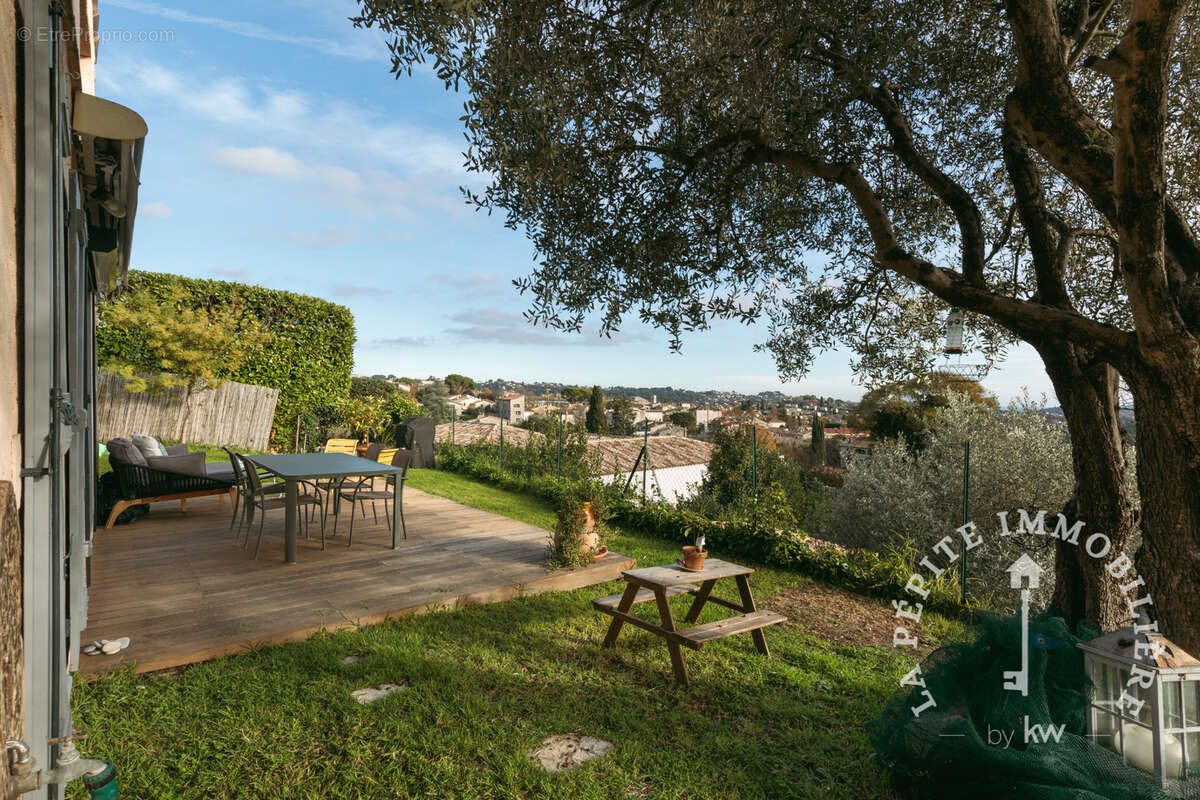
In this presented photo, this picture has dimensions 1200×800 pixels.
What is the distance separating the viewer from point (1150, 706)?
83.0 inches

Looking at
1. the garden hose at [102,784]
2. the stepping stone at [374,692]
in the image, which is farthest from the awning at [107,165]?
the stepping stone at [374,692]

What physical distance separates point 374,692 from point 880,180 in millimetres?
5232

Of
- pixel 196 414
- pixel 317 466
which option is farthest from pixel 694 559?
pixel 196 414

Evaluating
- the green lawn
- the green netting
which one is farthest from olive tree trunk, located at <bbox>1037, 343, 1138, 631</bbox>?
the green lawn

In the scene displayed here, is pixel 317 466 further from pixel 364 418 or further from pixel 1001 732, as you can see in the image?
pixel 364 418

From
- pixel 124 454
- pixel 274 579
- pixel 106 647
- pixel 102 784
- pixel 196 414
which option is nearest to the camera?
pixel 102 784

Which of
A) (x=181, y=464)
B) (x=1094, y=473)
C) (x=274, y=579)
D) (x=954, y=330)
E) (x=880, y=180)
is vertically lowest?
(x=274, y=579)

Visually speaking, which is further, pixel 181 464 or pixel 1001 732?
pixel 181 464

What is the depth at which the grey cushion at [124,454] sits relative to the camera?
262 inches

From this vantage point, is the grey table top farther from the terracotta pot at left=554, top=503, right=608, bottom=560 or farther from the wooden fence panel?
the wooden fence panel

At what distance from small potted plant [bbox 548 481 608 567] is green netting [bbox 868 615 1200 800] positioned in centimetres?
329

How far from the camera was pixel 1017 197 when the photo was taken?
3.95 meters

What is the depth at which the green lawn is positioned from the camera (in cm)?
273

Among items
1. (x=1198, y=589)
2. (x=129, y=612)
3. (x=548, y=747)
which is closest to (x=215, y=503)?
(x=129, y=612)
